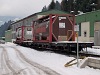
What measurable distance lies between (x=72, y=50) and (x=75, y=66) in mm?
8903

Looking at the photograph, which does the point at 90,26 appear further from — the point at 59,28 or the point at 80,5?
the point at 80,5

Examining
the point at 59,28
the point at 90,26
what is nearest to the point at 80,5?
the point at 90,26

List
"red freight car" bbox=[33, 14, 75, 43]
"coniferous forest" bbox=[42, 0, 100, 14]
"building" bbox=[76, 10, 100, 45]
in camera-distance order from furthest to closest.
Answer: "coniferous forest" bbox=[42, 0, 100, 14] < "building" bbox=[76, 10, 100, 45] < "red freight car" bbox=[33, 14, 75, 43]

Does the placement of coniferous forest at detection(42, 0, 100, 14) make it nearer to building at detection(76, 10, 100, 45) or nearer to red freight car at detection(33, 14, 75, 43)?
building at detection(76, 10, 100, 45)

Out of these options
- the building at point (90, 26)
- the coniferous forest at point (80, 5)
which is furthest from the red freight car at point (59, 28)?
the coniferous forest at point (80, 5)

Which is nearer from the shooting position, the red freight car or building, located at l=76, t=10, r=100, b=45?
the red freight car

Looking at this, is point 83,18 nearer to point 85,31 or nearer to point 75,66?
point 85,31

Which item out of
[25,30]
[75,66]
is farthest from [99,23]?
[75,66]

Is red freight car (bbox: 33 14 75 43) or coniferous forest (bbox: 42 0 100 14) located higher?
coniferous forest (bbox: 42 0 100 14)

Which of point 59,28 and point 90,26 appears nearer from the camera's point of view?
point 59,28

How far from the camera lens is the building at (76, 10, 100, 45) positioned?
45344mm

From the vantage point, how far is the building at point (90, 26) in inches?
1785

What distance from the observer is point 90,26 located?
4756cm

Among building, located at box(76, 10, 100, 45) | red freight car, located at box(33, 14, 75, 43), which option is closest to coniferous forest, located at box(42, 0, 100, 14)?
building, located at box(76, 10, 100, 45)
